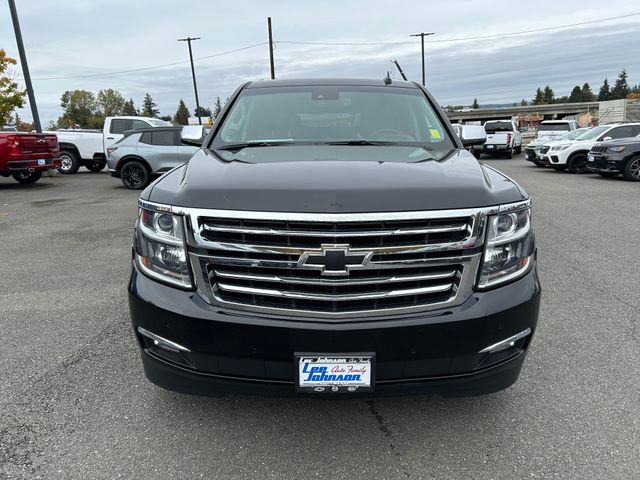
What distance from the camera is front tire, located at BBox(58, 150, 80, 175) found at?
1744cm

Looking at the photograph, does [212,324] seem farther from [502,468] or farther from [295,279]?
[502,468]

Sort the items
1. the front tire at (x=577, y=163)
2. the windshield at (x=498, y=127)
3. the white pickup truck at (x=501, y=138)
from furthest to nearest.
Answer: the windshield at (x=498, y=127), the white pickup truck at (x=501, y=138), the front tire at (x=577, y=163)

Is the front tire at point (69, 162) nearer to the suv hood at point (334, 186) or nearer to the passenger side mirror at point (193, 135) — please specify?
the passenger side mirror at point (193, 135)

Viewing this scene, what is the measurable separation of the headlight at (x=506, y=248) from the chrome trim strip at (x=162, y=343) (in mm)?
1365

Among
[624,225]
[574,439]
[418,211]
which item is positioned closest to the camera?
[418,211]

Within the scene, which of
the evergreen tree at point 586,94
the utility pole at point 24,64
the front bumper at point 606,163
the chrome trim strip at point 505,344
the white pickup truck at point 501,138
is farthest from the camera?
the evergreen tree at point 586,94

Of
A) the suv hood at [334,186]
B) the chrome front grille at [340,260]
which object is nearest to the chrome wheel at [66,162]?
the suv hood at [334,186]

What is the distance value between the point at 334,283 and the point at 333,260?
0.10m

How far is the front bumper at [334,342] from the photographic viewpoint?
2045 mm

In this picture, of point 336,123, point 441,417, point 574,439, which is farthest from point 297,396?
point 336,123

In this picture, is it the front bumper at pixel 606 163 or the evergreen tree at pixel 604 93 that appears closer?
the front bumper at pixel 606 163

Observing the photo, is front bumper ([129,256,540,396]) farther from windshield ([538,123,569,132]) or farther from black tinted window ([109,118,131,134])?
windshield ([538,123,569,132])

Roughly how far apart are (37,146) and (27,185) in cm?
217

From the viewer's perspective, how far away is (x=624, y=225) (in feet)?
24.9
